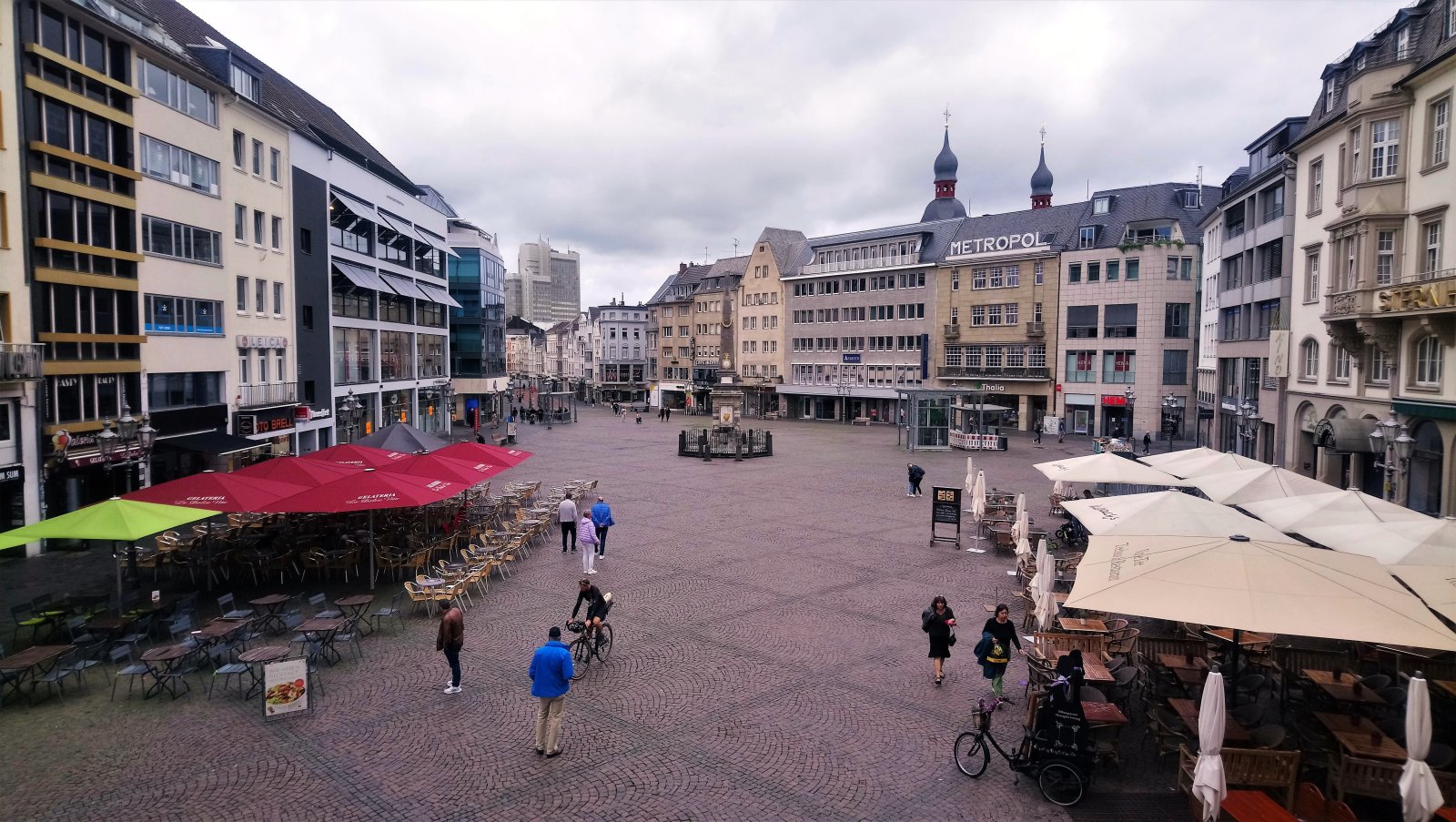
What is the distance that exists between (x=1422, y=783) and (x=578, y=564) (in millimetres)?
16053

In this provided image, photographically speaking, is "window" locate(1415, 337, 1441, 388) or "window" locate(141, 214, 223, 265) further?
"window" locate(141, 214, 223, 265)

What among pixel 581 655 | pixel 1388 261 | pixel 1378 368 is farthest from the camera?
pixel 1378 368

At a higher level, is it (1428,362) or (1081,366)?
(1081,366)

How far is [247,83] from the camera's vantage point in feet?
112

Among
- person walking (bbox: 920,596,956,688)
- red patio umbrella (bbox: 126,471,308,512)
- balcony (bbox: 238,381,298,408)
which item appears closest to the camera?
person walking (bbox: 920,596,956,688)

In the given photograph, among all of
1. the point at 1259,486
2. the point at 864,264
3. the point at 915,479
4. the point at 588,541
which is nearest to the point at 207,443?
the point at 588,541

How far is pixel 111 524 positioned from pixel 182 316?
1803cm

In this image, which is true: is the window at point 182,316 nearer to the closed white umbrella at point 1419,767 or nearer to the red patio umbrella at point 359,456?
the red patio umbrella at point 359,456

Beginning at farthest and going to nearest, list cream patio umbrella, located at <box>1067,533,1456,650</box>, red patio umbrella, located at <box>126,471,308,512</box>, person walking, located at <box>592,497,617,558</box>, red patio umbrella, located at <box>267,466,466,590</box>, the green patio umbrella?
person walking, located at <box>592,497,617,558</box>
red patio umbrella, located at <box>267,466,466,590</box>
red patio umbrella, located at <box>126,471,308,512</box>
the green patio umbrella
cream patio umbrella, located at <box>1067,533,1456,650</box>

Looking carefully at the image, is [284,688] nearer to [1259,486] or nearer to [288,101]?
[1259,486]

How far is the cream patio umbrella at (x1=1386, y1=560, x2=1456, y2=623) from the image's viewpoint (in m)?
9.34

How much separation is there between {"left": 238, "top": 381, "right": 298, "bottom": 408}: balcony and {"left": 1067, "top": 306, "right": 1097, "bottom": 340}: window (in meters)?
51.6

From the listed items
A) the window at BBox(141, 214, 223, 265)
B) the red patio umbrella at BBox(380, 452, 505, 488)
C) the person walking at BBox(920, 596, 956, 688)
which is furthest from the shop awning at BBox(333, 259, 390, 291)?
the person walking at BBox(920, 596, 956, 688)

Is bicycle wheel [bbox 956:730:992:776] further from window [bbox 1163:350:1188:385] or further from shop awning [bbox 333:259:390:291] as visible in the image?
window [bbox 1163:350:1188:385]
